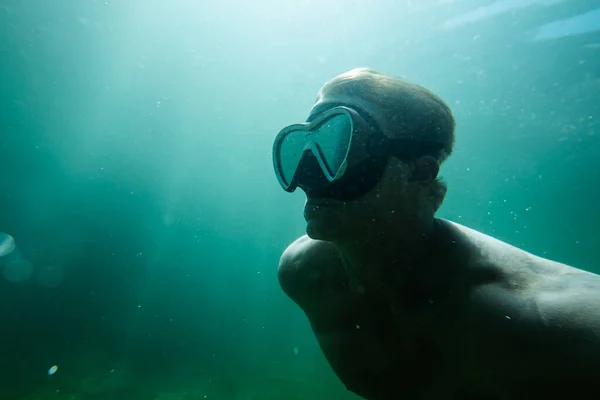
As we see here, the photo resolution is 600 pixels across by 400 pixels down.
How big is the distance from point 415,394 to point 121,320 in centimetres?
3825

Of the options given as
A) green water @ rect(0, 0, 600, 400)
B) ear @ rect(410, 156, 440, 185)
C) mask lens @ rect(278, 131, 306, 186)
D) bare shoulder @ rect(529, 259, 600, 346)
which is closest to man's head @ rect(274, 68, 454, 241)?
ear @ rect(410, 156, 440, 185)

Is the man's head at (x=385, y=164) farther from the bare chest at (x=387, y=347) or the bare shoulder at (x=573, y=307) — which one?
the bare shoulder at (x=573, y=307)

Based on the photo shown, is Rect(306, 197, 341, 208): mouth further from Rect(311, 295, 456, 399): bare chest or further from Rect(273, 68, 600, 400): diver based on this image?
Rect(311, 295, 456, 399): bare chest

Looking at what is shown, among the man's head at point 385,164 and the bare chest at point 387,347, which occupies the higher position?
the man's head at point 385,164

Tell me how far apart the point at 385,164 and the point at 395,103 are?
0.45 meters

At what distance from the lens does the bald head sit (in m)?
2.51

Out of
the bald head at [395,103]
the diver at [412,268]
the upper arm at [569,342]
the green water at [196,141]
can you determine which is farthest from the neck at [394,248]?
the green water at [196,141]

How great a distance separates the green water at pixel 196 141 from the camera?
16000 millimetres

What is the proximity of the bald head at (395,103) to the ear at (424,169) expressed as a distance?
0.15m

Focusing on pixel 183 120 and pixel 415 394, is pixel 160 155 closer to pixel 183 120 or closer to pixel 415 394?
pixel 183 120

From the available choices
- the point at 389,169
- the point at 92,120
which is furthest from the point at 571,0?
the point at 92,120

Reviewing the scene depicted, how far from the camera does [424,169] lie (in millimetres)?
2590

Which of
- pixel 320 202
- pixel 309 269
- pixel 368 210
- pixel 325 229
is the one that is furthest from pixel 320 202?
pixel 309 269

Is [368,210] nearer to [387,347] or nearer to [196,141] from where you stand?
[387,347]
